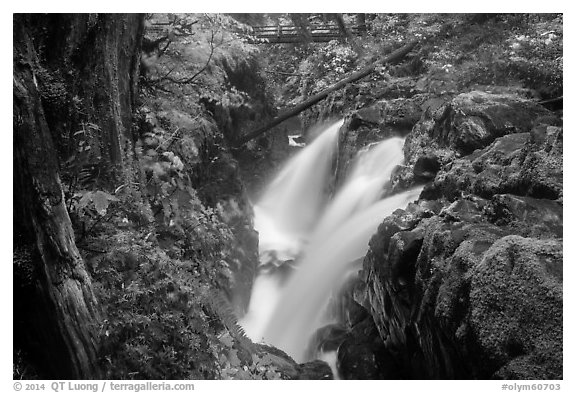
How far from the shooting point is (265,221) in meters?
7.98

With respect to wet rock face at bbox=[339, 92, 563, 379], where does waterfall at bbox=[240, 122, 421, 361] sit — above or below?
below

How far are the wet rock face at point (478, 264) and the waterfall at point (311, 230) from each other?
0.76 m

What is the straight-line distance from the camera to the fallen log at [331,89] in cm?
861

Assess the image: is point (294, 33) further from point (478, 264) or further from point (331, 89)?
point (478, 264)

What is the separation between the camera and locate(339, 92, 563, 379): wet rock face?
279 centimetres

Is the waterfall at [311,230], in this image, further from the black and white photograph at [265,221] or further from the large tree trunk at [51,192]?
the large tree trunk at [51,192]

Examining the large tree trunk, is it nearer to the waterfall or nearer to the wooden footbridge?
the wooden footbridge

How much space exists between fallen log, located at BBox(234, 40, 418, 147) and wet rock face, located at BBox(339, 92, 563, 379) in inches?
153

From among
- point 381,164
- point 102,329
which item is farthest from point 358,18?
point 102,329

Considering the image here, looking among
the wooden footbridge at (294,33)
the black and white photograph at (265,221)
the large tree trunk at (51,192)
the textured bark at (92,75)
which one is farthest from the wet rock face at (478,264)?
the textured bark at (92,75)

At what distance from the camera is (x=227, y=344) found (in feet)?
11.3

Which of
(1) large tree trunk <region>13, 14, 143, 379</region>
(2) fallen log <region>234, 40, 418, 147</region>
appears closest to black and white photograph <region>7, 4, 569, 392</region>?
(1) large tree trunk <region>13, 14, 143, 379</region>
